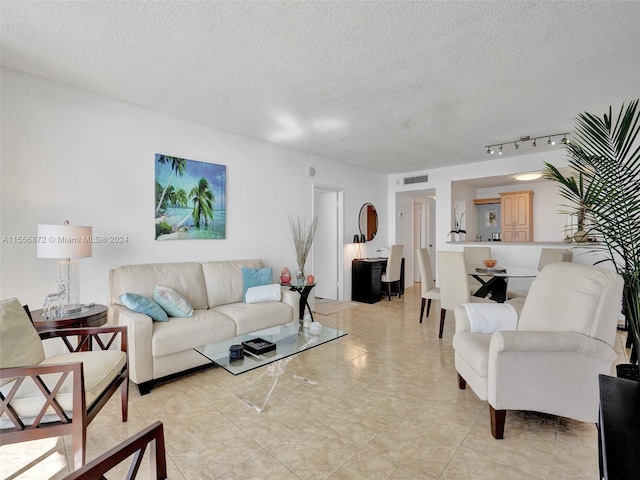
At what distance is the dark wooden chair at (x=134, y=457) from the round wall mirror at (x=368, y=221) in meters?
5.42

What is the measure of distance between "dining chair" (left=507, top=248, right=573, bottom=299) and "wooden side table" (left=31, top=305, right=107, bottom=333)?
480cm

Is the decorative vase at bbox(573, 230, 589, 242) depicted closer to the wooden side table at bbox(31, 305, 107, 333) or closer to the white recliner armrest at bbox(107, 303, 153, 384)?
the white recliner armrest at bbox(107, 303, 153, 384)

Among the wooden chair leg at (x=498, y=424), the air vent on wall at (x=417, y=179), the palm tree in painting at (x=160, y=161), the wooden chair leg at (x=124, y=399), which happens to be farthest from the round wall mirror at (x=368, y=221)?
the wooden chair leg at (x=124, y=399)

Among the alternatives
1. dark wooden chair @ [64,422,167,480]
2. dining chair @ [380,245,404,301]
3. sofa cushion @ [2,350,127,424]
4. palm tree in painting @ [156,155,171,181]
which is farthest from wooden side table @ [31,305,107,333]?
dining chair @ [380,245,404,301]

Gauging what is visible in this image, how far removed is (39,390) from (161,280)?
1580 millimetres

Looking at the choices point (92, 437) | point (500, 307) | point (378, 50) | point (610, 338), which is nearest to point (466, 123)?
point (378, 50)

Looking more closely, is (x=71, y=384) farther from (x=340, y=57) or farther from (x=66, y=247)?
(x=340, y=57)

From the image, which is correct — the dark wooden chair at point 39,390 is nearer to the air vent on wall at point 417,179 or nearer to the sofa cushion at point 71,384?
the sofa cushion at point 71,384

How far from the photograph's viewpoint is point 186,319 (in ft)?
9.07

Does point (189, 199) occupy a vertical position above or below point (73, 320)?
above

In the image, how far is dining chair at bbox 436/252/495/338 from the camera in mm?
3504

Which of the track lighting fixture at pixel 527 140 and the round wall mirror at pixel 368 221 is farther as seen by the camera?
the round wall mirror at pixel 368 221

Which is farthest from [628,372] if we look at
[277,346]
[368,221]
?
[368,221]

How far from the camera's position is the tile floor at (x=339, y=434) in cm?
165
